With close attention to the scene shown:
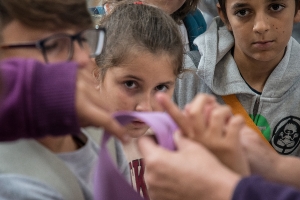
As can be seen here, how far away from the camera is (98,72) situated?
1.19 metres

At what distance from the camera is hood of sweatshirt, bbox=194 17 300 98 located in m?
1.52

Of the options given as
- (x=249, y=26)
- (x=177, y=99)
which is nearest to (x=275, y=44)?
(x=249, y=26)

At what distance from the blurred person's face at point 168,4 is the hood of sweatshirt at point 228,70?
152 mm

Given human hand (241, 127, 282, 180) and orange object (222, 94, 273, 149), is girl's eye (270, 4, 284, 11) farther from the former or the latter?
human hand (241, 127, 282, 180)

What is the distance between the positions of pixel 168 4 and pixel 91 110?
118 cm

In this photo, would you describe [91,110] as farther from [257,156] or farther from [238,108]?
[238,108]

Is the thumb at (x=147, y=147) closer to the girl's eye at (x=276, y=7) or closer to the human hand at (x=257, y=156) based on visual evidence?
the human hand at (x=257, y=156)

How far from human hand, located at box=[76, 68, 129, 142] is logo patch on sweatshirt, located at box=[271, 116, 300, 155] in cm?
109

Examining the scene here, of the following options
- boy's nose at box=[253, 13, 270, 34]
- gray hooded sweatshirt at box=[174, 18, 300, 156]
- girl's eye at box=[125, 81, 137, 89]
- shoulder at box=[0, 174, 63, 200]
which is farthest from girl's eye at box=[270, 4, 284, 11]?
shoulder at box=[0, 174, 63, 200]

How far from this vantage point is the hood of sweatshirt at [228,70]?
1.52m

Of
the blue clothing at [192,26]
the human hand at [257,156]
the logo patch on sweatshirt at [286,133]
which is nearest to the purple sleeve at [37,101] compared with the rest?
the human hand at [257,156]

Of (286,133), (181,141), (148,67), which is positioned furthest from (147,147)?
(286,133)

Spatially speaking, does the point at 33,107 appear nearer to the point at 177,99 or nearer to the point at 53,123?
the point at 53,123

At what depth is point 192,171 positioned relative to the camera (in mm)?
551
